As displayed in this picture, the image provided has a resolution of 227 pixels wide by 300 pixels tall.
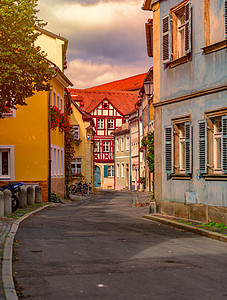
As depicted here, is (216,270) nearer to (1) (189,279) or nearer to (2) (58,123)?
(1) (189,279)

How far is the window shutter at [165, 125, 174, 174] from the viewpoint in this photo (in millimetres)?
17531

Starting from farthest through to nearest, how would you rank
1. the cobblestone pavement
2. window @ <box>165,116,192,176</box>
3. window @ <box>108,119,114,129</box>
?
window @ <box>108,119,114,129</box> < window @ <box>165,116,192,176</box> < the cobblestone pavement

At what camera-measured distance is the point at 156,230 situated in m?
14.1

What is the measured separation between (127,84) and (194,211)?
299ft

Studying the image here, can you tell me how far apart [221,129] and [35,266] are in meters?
8.06

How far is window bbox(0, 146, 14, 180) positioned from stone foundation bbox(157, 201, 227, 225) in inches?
488

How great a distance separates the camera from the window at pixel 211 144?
1504 centimetres

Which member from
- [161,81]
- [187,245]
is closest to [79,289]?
[187,245]

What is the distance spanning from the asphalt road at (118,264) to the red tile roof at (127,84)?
87.4 m

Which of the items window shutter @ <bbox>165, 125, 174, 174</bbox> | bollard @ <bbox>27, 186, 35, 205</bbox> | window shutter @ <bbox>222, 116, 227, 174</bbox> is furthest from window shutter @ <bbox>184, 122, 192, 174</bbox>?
bollard @ <bbox>27, 186, 35, 205</bbox>

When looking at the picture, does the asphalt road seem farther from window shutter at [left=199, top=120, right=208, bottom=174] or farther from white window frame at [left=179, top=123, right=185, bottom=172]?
white window frame at [left=179, top=123, right=185, bottom=172]

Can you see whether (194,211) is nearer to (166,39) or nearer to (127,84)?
(166,39)

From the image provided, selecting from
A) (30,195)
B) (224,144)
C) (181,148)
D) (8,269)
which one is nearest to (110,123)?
(30,195)

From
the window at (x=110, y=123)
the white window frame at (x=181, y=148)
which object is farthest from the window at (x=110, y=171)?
the white window frame at (x=181, y=148)
